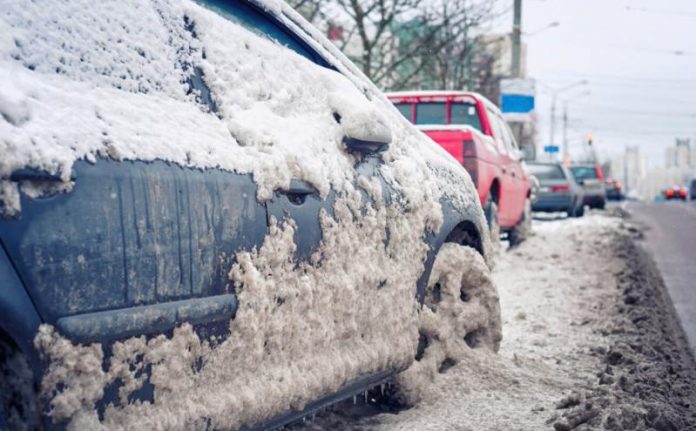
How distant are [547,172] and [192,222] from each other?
20.2 metres

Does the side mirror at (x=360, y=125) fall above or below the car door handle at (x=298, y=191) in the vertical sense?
above

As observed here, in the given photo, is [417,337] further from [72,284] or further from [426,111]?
[426,111]

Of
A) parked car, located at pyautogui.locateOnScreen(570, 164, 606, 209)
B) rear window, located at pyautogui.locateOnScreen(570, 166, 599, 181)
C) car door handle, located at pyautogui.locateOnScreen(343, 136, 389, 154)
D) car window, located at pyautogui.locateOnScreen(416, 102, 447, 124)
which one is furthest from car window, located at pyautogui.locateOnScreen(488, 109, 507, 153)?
rear window, located at pyautogui.locateOnScreen(570, 166, 599, 181)

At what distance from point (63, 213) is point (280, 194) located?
3.05 feet

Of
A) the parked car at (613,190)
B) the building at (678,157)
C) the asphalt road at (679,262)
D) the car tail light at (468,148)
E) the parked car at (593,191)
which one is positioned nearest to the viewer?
the asphalt road at (679,262)

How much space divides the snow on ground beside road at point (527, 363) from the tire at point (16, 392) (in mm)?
1800

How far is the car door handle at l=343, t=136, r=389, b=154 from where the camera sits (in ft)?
10.6

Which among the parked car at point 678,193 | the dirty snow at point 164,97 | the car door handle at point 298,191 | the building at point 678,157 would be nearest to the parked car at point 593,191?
the dirty snow at point 164,97

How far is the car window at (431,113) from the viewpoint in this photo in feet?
33.3

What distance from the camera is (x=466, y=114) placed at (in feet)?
33.2

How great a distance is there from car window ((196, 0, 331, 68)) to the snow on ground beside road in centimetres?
160

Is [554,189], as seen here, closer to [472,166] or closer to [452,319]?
[472,166]

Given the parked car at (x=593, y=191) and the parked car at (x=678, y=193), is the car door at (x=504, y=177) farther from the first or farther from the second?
the parked car at (x=678, y=193)

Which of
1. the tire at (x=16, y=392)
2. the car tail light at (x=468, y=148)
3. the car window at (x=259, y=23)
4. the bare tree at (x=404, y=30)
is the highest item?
the bare tree at (x=404, y=30)
